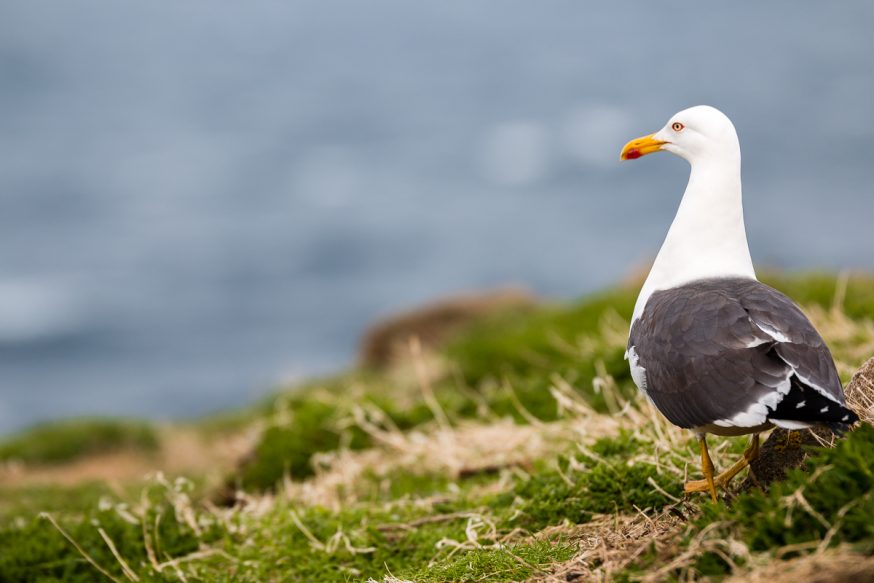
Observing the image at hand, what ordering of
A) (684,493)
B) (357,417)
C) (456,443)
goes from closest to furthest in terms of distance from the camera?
(684,493)
(456,443)
(357,417)

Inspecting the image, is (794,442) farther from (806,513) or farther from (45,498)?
(45,498)

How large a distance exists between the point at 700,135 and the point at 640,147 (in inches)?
17.1

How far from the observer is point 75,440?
41.1 feet

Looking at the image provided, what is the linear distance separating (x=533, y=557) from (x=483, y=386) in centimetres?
682

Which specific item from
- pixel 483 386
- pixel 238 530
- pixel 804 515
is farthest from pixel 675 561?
pixel 483 386

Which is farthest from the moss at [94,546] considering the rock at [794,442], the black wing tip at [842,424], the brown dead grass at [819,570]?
the black wing tip at [842,424]

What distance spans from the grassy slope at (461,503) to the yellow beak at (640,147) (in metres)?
1.28

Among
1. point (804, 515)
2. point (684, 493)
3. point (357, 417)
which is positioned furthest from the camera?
point (357, 417)

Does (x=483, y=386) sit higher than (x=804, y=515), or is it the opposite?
(x=804, y=515)

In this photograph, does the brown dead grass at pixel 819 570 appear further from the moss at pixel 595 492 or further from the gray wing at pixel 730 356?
the moss at pixel 595 492

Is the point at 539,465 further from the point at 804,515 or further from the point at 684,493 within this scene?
the point at 804,515

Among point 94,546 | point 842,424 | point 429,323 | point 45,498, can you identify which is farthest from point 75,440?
point 842,424

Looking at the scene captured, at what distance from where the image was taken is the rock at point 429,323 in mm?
19438

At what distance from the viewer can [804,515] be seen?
3.68 meters
